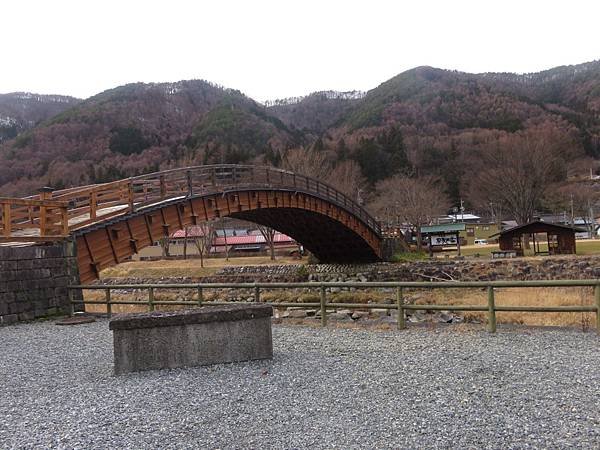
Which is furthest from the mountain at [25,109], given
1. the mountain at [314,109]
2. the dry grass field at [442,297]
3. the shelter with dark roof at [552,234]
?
the shelter with dark roof at [552,234]

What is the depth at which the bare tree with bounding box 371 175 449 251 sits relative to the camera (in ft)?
177

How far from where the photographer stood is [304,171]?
56375 mm

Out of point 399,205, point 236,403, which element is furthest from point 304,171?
A: point 236,403

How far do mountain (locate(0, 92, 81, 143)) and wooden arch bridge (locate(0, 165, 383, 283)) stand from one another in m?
95.1

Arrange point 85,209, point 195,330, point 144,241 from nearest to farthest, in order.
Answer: point 195,330 → point 85,209 → point 144,241

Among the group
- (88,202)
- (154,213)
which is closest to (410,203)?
(154,213)

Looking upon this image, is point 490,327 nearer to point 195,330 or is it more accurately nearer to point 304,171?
point 195,330

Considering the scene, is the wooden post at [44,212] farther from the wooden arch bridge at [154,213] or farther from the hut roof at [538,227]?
the hut roof at [538,227]

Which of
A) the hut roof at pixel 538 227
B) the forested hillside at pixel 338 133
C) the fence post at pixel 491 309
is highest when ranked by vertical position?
the forested hillside at pixel 338 133

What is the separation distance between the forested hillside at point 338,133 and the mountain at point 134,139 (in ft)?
0.70

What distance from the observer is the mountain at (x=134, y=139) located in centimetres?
7725

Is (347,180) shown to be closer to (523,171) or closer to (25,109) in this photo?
(523,171)

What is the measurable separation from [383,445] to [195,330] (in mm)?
4358

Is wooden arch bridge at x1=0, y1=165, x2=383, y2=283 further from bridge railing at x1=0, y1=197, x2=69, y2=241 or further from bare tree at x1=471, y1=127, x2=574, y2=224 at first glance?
bare tree at x1=471, y1=127, x2=574, y2=224
